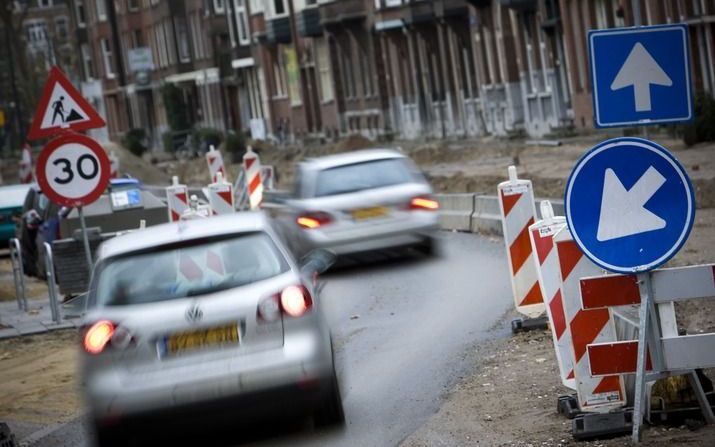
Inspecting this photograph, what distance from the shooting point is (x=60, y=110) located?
1658cm

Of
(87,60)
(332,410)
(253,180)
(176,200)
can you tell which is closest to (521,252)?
(332,410)

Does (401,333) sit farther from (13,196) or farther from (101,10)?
(101,10)

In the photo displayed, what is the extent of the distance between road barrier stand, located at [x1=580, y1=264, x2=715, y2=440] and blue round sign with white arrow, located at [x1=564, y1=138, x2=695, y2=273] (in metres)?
0.22

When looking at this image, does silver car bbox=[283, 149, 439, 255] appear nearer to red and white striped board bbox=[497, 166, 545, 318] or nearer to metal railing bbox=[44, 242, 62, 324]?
metal railing bbox=[44, 242, 62, 324]

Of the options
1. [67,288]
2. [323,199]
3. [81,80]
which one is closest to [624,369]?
[323,199]

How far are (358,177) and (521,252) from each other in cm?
746

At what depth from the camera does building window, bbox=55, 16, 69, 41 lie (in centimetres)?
14438

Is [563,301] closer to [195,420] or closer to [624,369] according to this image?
[624,369]

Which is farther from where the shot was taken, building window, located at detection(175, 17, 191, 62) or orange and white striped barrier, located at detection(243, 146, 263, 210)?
building window, located at detection(175, 17, 191, 62)

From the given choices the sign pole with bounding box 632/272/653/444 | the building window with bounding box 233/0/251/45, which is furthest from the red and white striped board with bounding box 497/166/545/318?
the building window with bounding box 233/0/251/45

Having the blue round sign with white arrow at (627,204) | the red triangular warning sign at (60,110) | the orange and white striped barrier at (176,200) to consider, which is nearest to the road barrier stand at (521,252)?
the red triangular warning sign at (60,110)

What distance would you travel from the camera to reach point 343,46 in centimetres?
6706

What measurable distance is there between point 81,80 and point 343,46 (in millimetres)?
54479

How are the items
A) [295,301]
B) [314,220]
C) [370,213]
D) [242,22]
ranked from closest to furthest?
[295,301] → [370,213] → [314,220] → [242,22]
